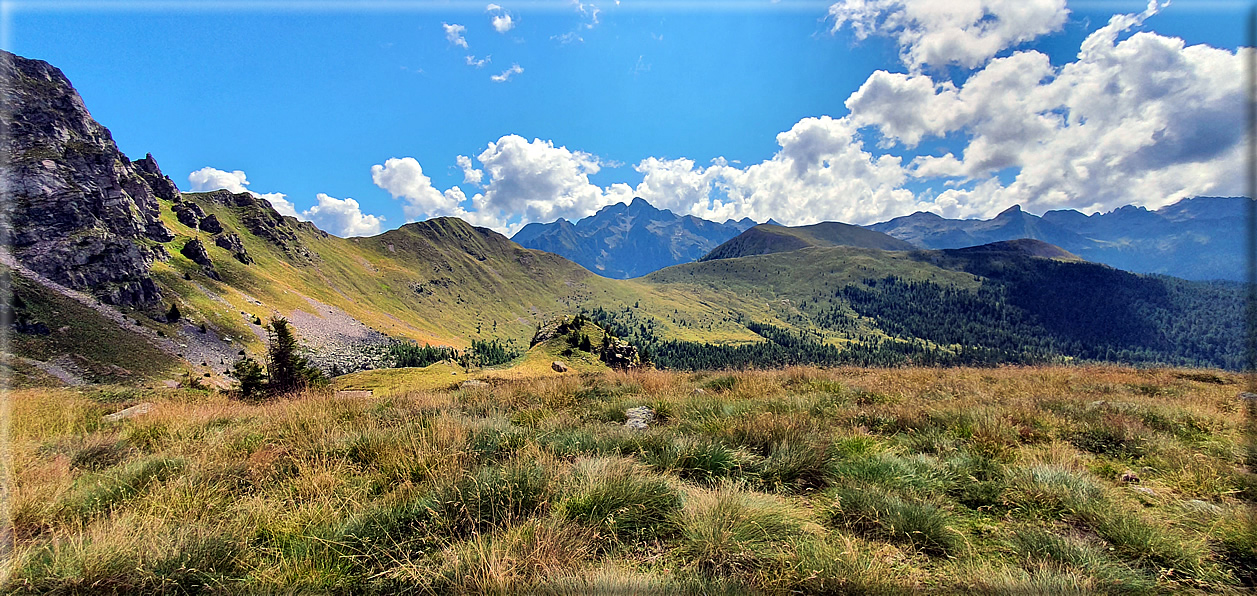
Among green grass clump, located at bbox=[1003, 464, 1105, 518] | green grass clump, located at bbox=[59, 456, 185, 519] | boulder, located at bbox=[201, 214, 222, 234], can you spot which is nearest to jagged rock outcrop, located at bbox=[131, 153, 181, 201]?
boulder, located at bbox=[201, 214, 222, 234]

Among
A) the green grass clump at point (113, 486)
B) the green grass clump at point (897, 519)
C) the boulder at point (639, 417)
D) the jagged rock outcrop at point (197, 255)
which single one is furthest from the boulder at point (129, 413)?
the jagged rock outcrop at point (197, 255)

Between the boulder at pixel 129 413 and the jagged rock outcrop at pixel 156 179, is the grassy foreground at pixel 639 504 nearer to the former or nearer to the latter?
the boulder at pixel 129 413

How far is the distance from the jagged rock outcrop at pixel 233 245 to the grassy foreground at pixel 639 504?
22350 cm

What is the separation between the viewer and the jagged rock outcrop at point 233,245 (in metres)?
172

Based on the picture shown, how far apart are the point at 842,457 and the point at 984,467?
157 centimetres

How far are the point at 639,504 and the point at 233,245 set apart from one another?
9288 inches

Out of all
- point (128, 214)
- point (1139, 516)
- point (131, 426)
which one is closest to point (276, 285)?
point (128, 214)

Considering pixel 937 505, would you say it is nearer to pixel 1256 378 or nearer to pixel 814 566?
pixel 814 566

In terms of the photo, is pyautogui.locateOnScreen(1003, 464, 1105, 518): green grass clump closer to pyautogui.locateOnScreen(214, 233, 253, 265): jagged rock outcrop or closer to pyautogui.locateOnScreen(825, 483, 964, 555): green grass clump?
pyautogui.locateOnScreen(825, 483, 964, 555): green grass clump

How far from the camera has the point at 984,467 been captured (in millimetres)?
5039

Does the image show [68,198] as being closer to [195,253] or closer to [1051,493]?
[195,253]

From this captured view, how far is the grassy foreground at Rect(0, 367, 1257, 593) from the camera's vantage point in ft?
9.68

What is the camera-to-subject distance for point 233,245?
17438 centimetres

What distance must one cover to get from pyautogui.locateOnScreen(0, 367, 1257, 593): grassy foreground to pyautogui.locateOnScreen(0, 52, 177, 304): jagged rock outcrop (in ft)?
496
